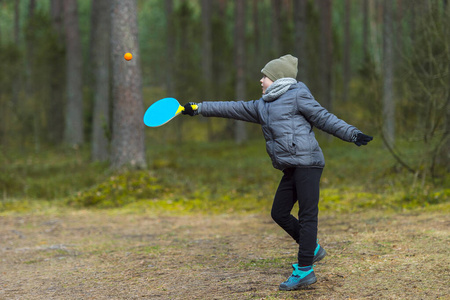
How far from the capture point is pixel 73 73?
21.2 meters

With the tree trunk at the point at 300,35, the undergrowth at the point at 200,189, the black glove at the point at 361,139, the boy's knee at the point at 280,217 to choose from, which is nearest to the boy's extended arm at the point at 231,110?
the boy's knee at the point at 280,217

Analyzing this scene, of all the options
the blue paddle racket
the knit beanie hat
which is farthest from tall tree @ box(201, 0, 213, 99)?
the knit beanie hat

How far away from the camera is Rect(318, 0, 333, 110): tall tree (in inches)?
991

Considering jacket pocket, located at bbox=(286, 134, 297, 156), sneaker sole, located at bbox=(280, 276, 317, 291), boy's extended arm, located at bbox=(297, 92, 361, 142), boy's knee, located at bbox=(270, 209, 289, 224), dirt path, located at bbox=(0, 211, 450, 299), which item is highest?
boy's extended arm, located at bbox=(297, 92, 361, 142)

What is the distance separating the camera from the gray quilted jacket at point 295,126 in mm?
4246

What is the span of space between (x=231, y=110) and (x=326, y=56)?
73.4 ft

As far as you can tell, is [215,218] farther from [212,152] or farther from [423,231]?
[212,152]

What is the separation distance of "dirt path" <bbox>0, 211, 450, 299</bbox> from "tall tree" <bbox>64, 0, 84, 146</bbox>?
1369 cm

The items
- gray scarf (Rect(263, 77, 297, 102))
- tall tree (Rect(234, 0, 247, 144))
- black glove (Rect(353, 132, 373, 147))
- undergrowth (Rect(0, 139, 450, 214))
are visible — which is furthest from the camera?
tall tree (Rect(234, 0, 247, 144))

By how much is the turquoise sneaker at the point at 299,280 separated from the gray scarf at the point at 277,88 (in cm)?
144

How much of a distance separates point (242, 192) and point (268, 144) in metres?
6.36

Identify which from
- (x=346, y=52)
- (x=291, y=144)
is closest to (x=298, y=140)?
(x=291, y=144)

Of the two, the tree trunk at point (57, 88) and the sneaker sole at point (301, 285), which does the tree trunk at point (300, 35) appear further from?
the sneaker sole at point (301, 285)

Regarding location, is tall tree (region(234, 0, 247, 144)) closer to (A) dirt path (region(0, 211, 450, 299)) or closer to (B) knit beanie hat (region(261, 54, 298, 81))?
(A) dirt path (region(0, 211, 450, 299))
